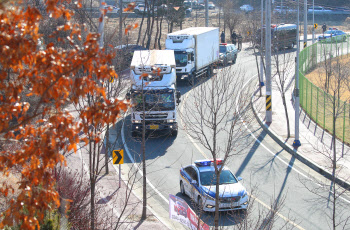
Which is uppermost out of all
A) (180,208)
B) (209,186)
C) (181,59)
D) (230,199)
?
(181,59)

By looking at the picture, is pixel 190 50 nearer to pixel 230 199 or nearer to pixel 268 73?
pixel 268 73

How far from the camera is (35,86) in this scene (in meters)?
5.18

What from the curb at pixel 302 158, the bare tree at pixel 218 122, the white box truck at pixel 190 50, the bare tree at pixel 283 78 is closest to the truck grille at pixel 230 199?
the bare tree at pixel 218 122

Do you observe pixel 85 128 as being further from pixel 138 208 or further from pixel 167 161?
pixel 167 161

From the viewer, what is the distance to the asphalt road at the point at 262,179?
14.6 m

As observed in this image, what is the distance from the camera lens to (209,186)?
15.3 metres

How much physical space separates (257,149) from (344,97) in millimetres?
11883

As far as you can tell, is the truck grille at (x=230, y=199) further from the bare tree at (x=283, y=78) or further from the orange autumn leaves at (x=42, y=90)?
the orange autumn leaves at (x=42, y=90)

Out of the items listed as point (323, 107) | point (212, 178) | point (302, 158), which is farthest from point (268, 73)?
point (212, 178)

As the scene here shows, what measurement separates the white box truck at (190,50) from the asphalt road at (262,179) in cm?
976

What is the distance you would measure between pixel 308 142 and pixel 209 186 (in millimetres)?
9114

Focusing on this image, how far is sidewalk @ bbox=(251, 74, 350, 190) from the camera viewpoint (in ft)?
61.0

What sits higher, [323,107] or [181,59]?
[181,59]

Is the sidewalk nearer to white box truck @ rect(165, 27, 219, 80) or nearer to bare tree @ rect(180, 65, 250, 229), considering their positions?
bare tree @ rect(180, 65, 250, 229)
